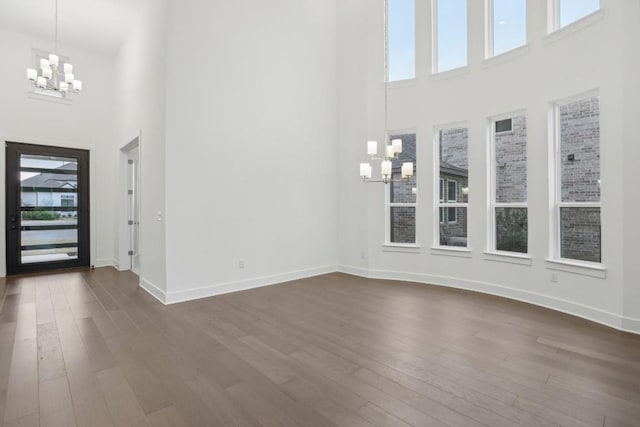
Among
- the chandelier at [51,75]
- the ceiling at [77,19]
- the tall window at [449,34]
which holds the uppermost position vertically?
the ceiling at [77,19]

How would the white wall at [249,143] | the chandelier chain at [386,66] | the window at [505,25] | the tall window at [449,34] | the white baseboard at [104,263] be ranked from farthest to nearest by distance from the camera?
the white baseboard at [104,263] < the chandelier chain at [386,66] < the tall window at [449,34] < the window at [505,25] < the white wall at [249,143]

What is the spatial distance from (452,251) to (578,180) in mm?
1895

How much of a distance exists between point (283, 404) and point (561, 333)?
2931mm

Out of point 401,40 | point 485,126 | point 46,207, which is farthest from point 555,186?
point 46,207

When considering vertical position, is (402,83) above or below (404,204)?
above

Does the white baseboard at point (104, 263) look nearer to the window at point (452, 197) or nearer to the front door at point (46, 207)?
the front door at point (46, 207)

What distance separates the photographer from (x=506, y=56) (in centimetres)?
457

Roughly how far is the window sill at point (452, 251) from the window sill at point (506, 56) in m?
2.77

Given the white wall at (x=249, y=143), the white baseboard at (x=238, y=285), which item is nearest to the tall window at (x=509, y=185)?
the white wall at (x=249, y=143)

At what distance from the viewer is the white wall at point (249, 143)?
4402 mm

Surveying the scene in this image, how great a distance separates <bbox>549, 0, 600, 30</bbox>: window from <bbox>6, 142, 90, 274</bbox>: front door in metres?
8.35

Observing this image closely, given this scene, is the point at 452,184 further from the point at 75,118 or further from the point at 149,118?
the point at 75,118

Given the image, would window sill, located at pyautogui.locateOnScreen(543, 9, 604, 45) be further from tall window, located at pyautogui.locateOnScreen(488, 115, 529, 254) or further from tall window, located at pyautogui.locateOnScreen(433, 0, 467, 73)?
tall window, located at pyautogui.locateOnScreen(433, 0, 467, 73)

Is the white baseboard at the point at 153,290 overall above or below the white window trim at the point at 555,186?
below
